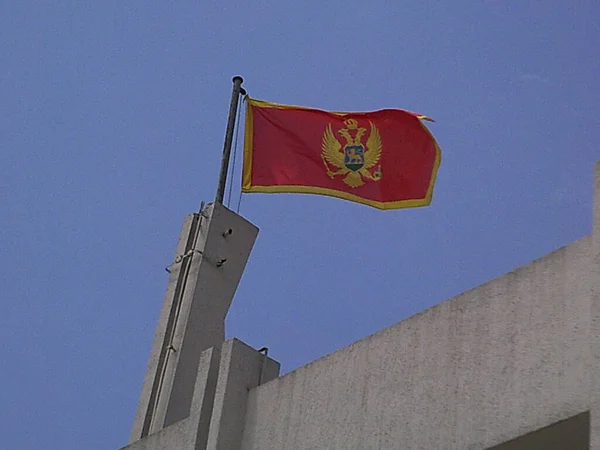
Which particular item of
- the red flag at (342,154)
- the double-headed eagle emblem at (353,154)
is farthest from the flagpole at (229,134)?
the double-headed eagle emblem at (353,154)

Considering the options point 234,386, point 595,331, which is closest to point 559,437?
point 595,331

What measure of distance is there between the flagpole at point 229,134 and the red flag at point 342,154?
0.27 meters

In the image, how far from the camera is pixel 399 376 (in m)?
9.10

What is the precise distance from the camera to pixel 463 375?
852cm

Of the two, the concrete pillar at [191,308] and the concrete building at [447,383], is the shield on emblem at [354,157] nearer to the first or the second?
the concrete pillar at [191,308]

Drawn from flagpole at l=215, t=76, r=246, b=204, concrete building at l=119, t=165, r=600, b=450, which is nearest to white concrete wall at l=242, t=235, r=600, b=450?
concrete building at l=119, t=165, r=600, b=450

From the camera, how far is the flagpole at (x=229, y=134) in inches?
541

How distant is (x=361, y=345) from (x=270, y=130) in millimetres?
5845

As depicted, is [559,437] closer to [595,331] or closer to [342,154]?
[595,331]

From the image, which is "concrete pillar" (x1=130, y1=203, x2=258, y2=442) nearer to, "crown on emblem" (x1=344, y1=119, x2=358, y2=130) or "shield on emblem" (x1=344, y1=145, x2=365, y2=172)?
"shield on emblem" (x1=344, y1=145, x2=365, y2=172)

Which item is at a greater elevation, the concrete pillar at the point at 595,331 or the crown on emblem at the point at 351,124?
the crown on emblem at the point at 351,124

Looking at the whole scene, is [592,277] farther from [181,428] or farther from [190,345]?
[190,345]

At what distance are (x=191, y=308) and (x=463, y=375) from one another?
4854 mm

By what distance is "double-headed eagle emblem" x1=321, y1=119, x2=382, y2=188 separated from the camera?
14.8 m
